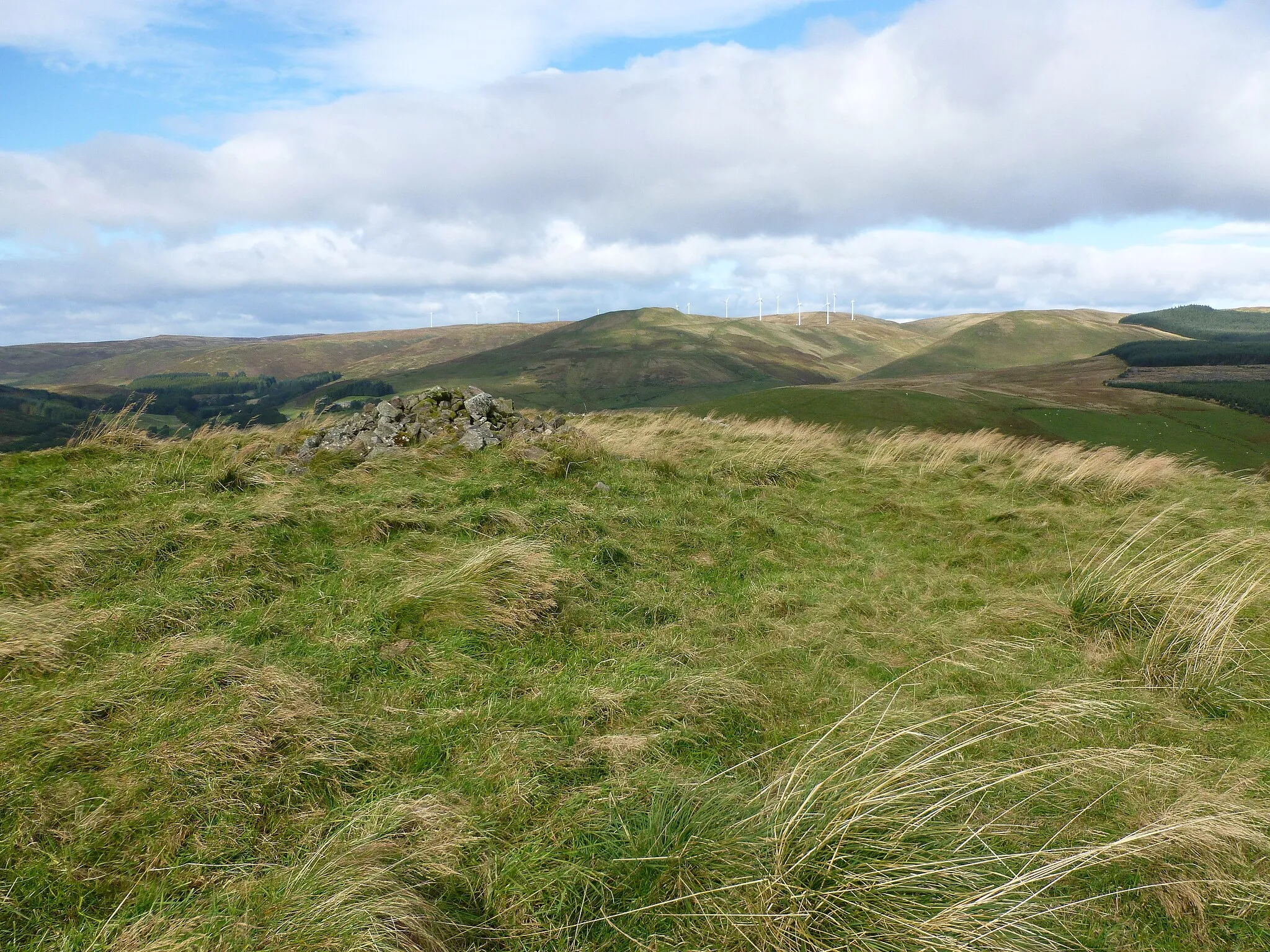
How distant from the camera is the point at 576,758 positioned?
13.1 ft

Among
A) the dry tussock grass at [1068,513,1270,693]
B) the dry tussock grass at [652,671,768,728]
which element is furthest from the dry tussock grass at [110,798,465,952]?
the dry tussock grass at [1068,513,1270,693]

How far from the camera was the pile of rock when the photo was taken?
12.3m

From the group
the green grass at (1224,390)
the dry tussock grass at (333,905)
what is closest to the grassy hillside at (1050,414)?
the green grass at (1224,390)

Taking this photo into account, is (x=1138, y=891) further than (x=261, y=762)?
No

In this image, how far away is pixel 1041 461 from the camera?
14742 millimetres

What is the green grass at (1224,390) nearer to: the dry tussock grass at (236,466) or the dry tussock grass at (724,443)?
the dry tussock grass at (724,443)

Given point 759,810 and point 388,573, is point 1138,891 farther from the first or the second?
point 388,573

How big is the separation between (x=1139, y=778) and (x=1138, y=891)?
3.25 ft

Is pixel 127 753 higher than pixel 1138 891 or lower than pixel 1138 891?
higher

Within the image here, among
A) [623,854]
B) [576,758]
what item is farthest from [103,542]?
[623,854]

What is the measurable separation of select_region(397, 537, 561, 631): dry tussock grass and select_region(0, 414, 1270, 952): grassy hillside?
0.11 ft

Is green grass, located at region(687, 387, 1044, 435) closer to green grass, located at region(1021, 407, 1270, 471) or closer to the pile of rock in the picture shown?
green grass, located at region(1021, 407, 1270, 471)

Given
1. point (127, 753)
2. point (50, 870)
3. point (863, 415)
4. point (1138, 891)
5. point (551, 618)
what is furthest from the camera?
point (863, 415)

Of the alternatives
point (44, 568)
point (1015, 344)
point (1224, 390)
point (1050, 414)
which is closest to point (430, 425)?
point (44, 568)
